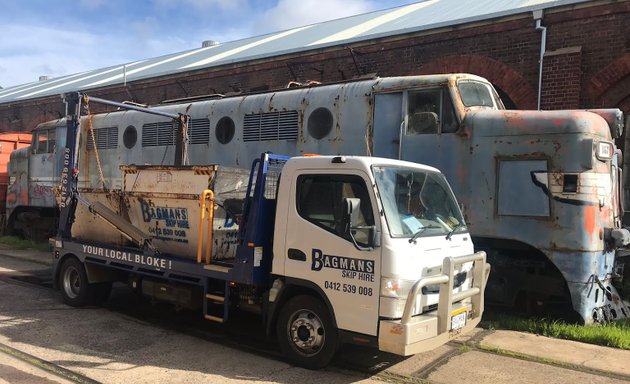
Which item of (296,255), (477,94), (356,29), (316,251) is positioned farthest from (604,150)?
(356,29)

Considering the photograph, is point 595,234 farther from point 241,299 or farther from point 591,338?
point 241,299

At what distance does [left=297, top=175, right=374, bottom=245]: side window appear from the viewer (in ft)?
16.4

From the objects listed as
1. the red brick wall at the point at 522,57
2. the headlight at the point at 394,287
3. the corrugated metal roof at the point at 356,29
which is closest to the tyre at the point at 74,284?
the headlight at the point at 394,287

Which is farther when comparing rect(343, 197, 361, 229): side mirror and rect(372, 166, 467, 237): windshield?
rect(372, 166, 467, 237): windshield

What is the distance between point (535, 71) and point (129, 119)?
9039 millimetres

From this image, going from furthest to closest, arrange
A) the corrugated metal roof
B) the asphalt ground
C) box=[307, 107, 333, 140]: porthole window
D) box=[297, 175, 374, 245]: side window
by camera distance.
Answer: the corrugated metal roof
box=[307, 107, 333, 140]: porthole window
the asphalt ground
box=[297, 175, 374, 245]: side window

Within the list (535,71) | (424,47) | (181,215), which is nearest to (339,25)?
(424,47)

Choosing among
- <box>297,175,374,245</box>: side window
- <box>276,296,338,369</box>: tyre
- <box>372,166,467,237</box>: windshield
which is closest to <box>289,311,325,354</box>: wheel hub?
<box>276,296,338,369</box>: tyre

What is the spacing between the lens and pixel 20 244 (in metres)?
14.9

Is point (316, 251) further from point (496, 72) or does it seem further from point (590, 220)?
point (496, 72)

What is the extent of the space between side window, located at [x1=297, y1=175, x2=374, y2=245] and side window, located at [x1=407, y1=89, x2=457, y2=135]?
2851mm

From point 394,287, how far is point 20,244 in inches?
534

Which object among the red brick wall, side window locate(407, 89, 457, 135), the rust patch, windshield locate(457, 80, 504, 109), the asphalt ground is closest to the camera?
the asphalt ground

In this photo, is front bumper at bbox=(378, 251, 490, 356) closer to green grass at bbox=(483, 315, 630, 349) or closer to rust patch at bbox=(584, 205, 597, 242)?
green grass at bbox=(483, 315, 630, 349)
